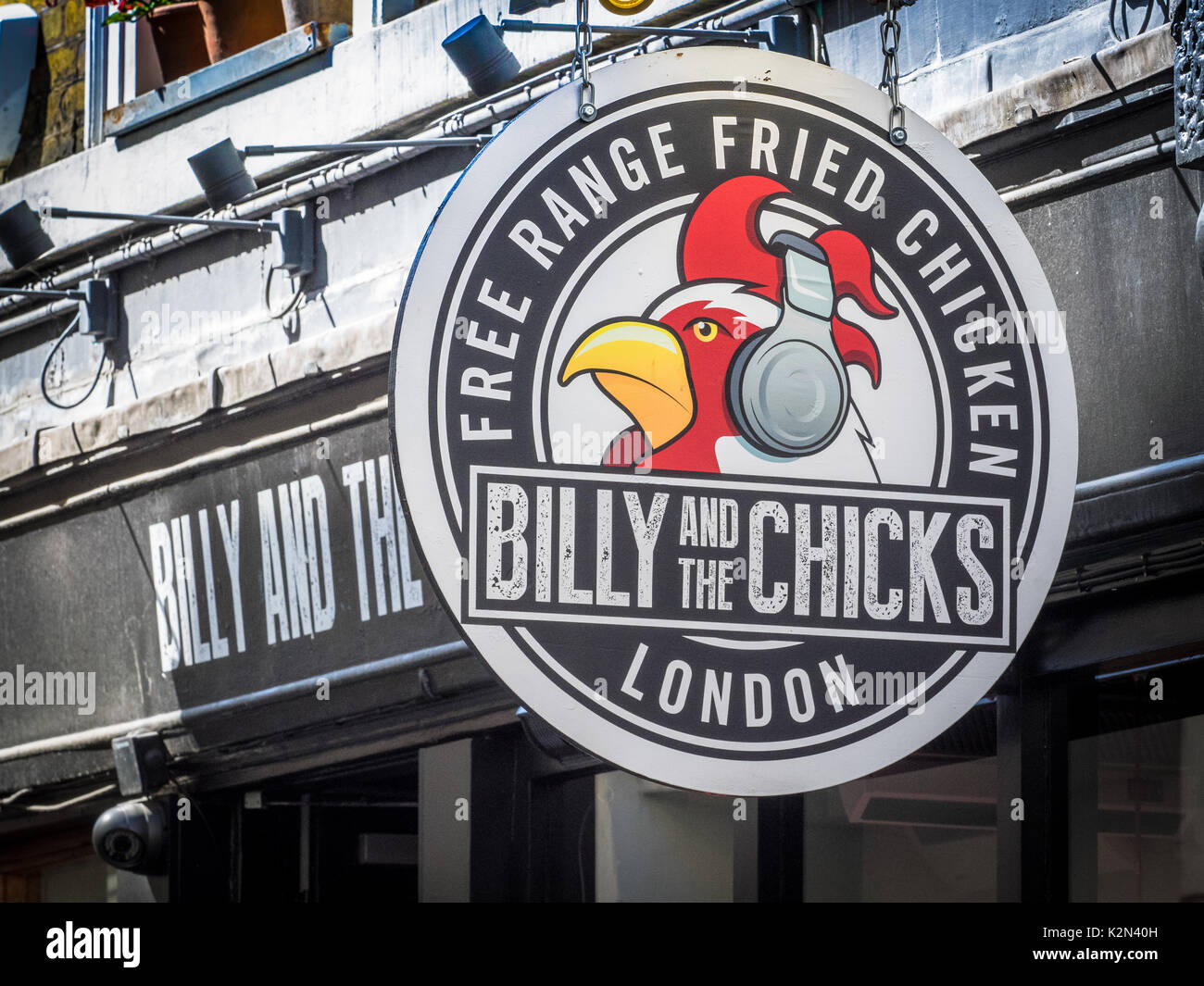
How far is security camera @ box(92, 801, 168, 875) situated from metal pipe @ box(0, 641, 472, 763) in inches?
15.4

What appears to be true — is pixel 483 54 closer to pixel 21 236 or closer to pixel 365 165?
pixel 365 165

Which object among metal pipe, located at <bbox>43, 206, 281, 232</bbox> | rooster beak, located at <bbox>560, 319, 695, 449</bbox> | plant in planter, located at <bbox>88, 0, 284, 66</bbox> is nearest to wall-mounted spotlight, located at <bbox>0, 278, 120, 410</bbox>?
metal pipe, located at <bbox>43, 206, 281, 232</bbox>

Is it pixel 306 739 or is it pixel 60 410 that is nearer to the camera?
pixel 306 739

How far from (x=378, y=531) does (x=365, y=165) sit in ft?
5.21

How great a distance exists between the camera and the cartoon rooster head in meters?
4.56

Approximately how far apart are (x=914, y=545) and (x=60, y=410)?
20.2ft

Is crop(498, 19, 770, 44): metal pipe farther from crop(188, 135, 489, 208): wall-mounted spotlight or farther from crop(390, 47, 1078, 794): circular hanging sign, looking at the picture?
crop(188, 135, 489, 208): wall-mounted spotlight

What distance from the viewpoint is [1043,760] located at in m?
6.11

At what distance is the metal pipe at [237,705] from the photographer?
7730mm

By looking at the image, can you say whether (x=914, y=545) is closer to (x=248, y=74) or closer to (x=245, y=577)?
(x=245, y=577)

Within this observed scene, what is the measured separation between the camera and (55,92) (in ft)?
34.0

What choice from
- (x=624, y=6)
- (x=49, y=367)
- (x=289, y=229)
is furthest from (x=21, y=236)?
(x=624, y=6)

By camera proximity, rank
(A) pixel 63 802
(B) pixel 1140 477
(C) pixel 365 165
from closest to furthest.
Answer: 1. (B) pixel 1140 477
2. (C) pixel 365 165
3. (A) pixel 63 802
